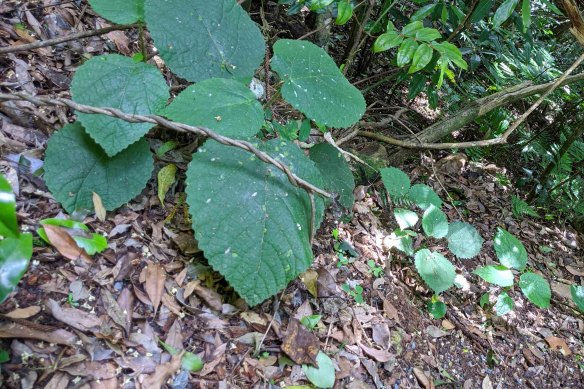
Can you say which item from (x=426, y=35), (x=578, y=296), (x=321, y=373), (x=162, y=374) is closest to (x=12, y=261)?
(x=162, y=374)

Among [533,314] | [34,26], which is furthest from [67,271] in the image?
[533,314]

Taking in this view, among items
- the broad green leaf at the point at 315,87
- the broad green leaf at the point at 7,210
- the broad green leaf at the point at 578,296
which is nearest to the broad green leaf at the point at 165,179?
the broad green leaf at the point at 315,87

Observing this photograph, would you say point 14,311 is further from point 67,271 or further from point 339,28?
point 339,28

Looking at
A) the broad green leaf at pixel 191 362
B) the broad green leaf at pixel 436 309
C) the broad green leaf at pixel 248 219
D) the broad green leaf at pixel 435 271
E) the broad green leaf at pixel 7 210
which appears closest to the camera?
the broad green leaf at pixel 7 210

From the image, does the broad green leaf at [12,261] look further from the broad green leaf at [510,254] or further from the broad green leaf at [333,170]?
the broad green leaf at [510,254]

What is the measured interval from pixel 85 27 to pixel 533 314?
280 centimetres

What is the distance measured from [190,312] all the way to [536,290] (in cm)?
166

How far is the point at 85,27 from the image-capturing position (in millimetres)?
2002

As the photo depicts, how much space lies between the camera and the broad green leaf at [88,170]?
1.38m

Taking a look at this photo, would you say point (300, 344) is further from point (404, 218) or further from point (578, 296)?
point (578, 296)

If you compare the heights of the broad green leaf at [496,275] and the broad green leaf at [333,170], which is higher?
the broad green leaf at [333,170]

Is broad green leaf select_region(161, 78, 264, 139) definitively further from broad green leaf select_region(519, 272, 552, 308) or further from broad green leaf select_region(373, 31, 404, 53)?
broad green leaf select_region(519, 272, 552, 308)

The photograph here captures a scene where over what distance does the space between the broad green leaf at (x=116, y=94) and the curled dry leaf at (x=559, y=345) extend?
2360 millimetres

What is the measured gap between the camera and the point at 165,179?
1.61m
